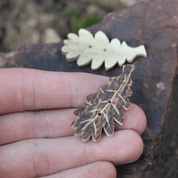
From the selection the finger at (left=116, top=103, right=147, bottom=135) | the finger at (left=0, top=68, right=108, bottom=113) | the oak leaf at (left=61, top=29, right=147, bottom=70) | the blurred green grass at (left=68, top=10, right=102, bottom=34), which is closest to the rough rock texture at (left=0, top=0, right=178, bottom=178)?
the oak leaf at (left=61, top=29, right=147, bottom=70)

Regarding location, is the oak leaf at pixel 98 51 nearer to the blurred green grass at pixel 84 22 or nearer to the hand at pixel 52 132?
the hand at pixel 52 132

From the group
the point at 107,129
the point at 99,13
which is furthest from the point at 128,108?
the point at 99,13

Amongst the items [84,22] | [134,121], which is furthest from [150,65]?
[84,22]

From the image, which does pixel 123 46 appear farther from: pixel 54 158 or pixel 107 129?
pixel 54 158

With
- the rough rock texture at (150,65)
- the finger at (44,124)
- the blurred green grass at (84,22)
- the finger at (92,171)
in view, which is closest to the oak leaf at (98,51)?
the rough rock texture at (150,65)

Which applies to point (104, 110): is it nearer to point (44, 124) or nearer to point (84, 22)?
point (44, 124)
